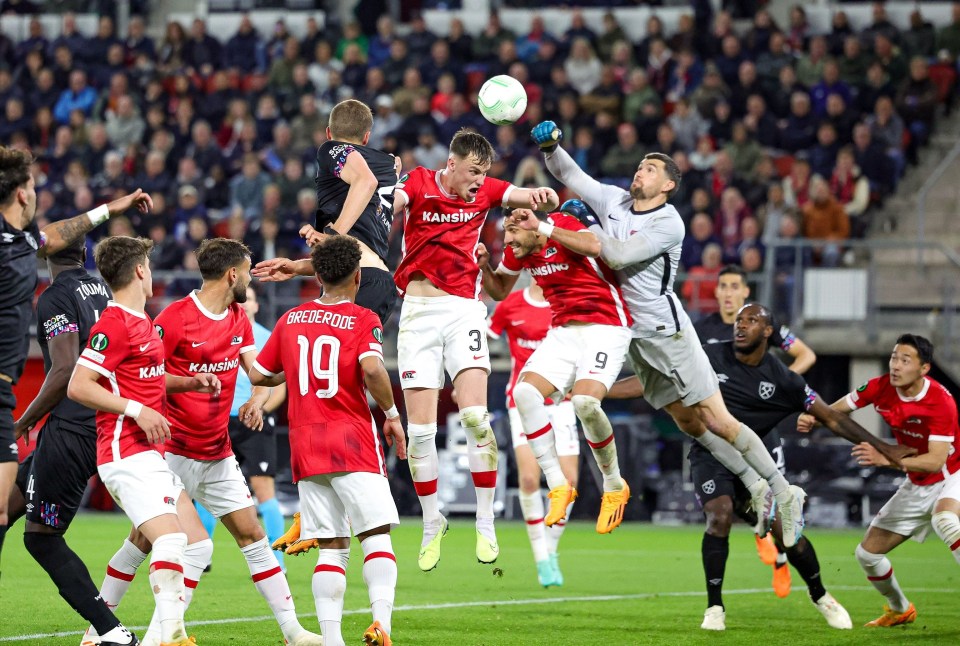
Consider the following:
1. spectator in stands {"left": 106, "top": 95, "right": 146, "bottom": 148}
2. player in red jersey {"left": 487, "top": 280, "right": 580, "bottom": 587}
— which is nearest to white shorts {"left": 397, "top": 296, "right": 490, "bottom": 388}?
player in red jersey {"left": 487, "top": 280, "right": 580, "bottom": 587}

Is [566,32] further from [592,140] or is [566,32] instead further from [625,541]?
[625,541]

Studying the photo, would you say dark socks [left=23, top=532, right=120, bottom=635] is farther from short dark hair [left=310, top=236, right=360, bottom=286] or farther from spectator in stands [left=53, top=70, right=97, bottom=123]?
spectator in stands [left=53, top=70, right=97, bottom=123]

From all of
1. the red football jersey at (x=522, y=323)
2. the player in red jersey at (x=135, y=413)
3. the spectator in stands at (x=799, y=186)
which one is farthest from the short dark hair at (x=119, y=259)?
the spectator in stands at (x=799, y=186)

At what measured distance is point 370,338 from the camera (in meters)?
7.23

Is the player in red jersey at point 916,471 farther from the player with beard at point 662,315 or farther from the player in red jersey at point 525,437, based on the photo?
the player in red jersey at point 525,437

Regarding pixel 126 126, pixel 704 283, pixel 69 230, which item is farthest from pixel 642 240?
pixel 126 126

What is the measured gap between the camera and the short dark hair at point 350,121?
28.8 ft

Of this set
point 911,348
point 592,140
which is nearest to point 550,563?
point 911,348

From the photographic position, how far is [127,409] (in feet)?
22.6

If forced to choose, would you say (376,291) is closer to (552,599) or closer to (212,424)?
(212,424)

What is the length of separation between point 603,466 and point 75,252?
400 cm

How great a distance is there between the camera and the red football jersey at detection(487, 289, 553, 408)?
13016 mm

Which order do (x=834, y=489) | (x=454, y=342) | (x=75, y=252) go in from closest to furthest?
(x=75, y=252), (x=454, y=342), (x=834, y=489)

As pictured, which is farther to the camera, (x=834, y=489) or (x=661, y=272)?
(x=834, y=489)
